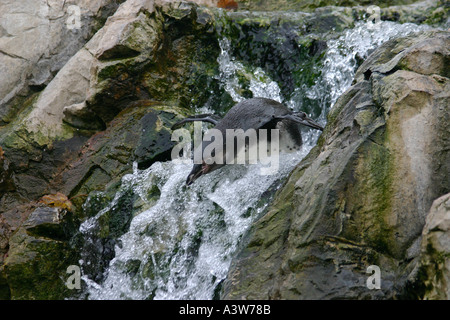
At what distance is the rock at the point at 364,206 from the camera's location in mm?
3266

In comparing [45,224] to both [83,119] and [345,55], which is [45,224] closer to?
[83,119]

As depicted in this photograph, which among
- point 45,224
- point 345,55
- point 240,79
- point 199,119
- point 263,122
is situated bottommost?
point 45,224

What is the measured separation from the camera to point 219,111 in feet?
22.7

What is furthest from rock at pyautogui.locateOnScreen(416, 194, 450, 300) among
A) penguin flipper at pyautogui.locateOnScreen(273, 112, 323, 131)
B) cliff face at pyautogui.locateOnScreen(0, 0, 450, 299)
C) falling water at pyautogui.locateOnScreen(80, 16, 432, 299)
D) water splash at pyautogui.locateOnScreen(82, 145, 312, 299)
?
penguin flipper at pyautogui.locateOnScreen(273, 112, 323, 131)

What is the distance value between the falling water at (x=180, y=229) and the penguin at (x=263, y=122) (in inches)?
7.6

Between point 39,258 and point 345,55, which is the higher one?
point 345,55

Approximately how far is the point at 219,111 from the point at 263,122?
5.73ft

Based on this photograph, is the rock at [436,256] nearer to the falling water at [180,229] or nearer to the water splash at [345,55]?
the falling water at [180,229]

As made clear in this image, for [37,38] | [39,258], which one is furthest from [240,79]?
[39,258]

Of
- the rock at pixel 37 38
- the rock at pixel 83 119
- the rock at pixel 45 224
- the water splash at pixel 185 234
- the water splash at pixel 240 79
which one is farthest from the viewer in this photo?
the rock at pixel 37 38

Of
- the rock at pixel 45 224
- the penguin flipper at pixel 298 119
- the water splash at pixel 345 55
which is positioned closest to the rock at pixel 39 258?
the rock at pixel 45 224

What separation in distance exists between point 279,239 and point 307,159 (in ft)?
3.40

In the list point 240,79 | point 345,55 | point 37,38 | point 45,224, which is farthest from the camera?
point 37,38

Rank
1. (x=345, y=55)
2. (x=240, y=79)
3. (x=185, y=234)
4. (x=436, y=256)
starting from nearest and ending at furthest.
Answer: (x=436, y=256) < (x=185, y=234) < (x=345, y=55) < (x=240, y=79)
